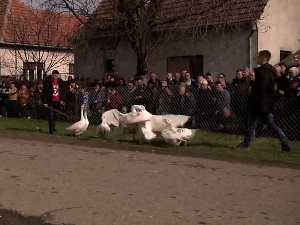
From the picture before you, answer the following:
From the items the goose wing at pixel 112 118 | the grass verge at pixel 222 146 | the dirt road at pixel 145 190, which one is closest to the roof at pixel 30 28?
the grass verge at pixel 222 146

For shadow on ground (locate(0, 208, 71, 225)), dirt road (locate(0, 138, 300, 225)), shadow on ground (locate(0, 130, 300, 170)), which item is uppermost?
shadow on ground (locate(0, 130, 300, 170))

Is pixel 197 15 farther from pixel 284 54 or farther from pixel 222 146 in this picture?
pixel 222 146

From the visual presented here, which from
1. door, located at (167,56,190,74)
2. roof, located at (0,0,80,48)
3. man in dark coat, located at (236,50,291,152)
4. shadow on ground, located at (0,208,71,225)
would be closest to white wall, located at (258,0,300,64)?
door, located at (167,56,190,74)

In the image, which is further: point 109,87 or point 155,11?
point 155,11

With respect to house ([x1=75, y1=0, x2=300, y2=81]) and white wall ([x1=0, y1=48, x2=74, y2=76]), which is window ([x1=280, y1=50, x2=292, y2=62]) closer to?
house ([x1=75, y1=0, x2=300, y2=81])

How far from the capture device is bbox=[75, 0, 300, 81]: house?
17.8m

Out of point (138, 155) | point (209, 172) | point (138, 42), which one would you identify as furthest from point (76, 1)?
point (209, 172)

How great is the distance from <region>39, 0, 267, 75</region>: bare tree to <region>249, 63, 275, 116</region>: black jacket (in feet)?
25.1

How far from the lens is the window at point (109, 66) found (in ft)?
77.2

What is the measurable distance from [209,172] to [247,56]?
10547mm

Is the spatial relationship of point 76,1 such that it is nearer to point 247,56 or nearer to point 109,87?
point 109,87

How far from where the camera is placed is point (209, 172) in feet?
28.0

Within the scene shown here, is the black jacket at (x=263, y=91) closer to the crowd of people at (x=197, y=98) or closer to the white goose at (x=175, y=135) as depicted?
the crowd of people at (x=197, y=98)

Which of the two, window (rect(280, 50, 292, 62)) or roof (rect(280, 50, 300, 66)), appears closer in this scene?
roof (rect(280, 50, 300, 66))
